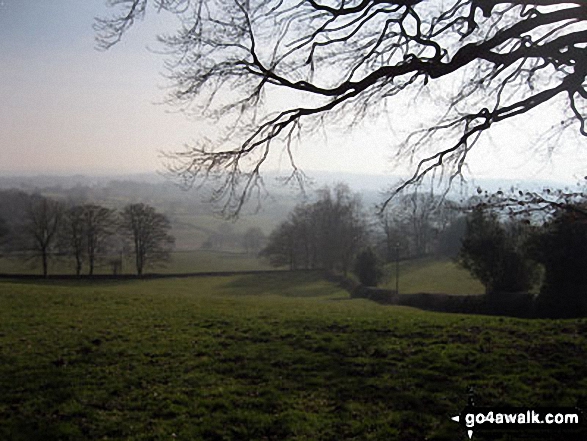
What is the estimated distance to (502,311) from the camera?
861 inches

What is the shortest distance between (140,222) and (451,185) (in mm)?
44559

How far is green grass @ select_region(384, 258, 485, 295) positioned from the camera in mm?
37272

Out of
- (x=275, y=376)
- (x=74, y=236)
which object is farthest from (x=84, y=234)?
(x=275, y=376)

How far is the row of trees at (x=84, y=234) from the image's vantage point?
47312mm

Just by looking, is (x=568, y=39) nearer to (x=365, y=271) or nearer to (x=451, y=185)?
(x=451, y=185)

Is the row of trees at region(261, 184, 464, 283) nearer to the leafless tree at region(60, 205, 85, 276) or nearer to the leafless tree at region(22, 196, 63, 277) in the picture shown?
the leafless tree at region(60, 205, 85, 276)

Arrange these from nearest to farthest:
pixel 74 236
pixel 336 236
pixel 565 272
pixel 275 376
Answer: pixel 275 376 → pixel 565 272 → pixel 74 236 → pixel 336 236

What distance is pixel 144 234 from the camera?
163ft

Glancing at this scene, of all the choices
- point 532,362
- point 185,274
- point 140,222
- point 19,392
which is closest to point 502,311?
point 532,362

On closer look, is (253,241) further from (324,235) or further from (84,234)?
(84,234)

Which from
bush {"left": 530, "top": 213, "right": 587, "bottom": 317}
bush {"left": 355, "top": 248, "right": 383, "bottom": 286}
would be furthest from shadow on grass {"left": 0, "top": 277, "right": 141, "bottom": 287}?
bush {"left": 530, "top": 213, "right": 587, "bottom": 317}

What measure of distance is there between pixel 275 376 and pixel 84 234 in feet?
154

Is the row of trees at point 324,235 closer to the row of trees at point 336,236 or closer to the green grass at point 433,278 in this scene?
the row of trees at point 336,236

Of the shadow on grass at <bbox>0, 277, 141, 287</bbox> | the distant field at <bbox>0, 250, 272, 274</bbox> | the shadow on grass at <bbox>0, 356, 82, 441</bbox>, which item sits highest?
the shadow on grass at <bbox>0, 356, 82, 441</bbox>
